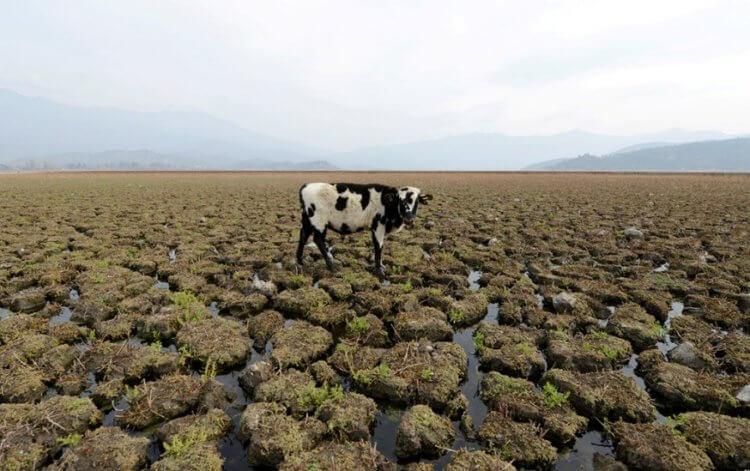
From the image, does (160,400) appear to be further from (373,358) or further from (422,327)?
(422,327)

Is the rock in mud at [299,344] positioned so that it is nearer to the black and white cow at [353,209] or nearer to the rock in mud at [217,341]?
the rock in mud at [217,341]

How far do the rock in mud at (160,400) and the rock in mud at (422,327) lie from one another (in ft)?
9.39

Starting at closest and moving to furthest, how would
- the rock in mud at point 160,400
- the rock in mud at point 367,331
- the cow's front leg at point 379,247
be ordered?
the rock in mud at point 160,400 → the rock in mud at point 367,331 → the cow's front leg at point 379,247

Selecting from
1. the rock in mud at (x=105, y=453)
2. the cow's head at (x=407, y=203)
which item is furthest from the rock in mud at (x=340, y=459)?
the cow's head at (x=407, y=203)

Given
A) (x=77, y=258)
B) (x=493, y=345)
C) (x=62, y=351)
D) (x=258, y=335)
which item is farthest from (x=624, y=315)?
(x=77, y=258)

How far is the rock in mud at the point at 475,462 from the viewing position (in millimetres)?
3049

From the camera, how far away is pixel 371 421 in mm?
3680

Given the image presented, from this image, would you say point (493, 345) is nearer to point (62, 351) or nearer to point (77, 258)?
point (62, 351)

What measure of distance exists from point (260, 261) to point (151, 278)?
2300 mm

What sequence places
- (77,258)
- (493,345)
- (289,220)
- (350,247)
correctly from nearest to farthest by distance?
1. (493,345)
2. (77,258)
3. (350,247)
4. (289,220)

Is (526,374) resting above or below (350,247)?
below

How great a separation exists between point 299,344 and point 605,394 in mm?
3840

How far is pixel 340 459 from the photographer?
3.14 metres

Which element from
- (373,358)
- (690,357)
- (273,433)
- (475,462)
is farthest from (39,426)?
(690,357)
